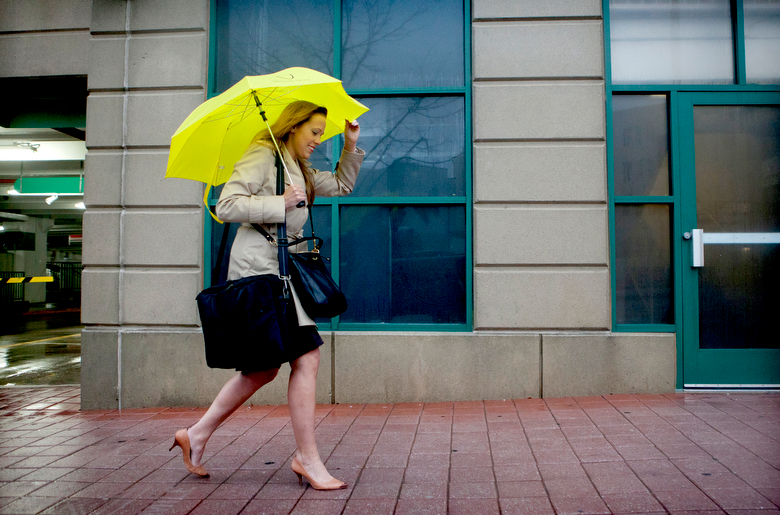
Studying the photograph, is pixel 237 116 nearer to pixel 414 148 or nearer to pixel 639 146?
pixel 414 148

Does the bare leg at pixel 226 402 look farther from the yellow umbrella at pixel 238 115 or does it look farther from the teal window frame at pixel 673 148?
the teal window frame at pixel 673 148

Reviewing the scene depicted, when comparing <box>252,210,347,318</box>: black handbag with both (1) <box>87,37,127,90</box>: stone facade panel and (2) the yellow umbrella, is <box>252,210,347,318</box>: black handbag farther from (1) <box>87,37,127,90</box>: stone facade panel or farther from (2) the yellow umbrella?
(1) <box>87,37,127,90</box>: stone facade panel

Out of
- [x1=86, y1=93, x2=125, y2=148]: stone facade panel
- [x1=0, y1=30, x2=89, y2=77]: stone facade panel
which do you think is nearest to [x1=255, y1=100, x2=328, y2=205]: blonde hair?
[x1=86, y1=93, x2=125, y2=148]: stone facade panel

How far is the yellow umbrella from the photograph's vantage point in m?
2.69

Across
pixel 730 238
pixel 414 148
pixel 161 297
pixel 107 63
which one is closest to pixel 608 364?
pixel 730 238

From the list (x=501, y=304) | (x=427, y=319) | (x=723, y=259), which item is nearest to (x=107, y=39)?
(x=427, y=319)

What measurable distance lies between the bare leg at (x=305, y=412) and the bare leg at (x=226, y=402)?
0.14 m

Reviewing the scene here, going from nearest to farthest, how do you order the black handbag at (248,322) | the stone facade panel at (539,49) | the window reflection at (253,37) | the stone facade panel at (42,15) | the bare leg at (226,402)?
1. the black handbag at (248,322)
2. the bare leg at (226,402)
3. the stone facade panel at (539,49)
4. the window reflection at (253,37)
5. the stone facade panel at (42,15)

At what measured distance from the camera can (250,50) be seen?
5227 millimetres

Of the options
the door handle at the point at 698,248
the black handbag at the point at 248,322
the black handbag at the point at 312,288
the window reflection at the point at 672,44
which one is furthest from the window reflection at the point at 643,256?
the black handbag at the point at 248,322

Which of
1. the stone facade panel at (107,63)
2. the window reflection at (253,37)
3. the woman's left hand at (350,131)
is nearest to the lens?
the woman's left hand at (350,131)

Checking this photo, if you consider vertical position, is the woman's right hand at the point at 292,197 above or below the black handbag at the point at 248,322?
above

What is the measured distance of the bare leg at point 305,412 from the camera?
2799 millimetres

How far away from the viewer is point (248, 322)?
8.73ft
